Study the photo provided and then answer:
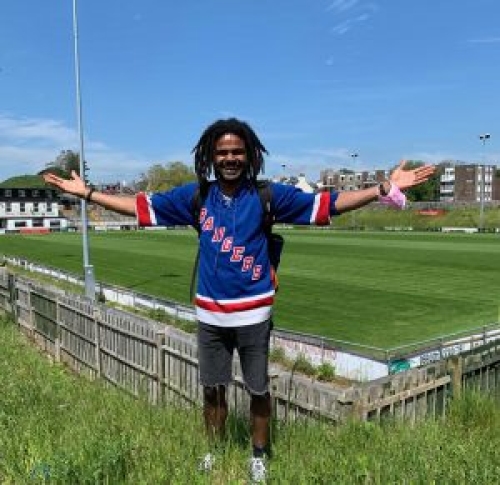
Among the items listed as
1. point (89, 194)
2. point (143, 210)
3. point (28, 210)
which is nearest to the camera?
point (143, 210)

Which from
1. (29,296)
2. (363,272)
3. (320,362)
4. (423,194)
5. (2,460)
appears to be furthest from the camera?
(423,194)

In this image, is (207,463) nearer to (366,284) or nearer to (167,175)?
(366,284)

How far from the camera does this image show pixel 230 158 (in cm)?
396

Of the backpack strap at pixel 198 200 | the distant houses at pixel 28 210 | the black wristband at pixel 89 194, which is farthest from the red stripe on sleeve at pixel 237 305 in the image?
the distant houses at pixel 28 210

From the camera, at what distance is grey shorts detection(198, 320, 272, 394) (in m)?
3.85

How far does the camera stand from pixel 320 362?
12602 mm

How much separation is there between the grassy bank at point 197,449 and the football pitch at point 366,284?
1129 cm

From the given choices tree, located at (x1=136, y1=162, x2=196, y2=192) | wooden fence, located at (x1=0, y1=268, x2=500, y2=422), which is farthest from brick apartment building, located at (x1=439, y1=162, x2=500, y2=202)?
wooden fence, located at (x1=0, y1=268, x2=500, y2=422)

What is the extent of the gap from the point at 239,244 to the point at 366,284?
23.4 meters

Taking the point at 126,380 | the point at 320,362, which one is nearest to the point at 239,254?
the point at 126,380

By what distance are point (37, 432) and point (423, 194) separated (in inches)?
5142

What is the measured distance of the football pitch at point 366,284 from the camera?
719 inches

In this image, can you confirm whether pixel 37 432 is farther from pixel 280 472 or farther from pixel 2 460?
pixel 280 472

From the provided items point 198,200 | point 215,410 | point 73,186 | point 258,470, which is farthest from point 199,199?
point 258,470
